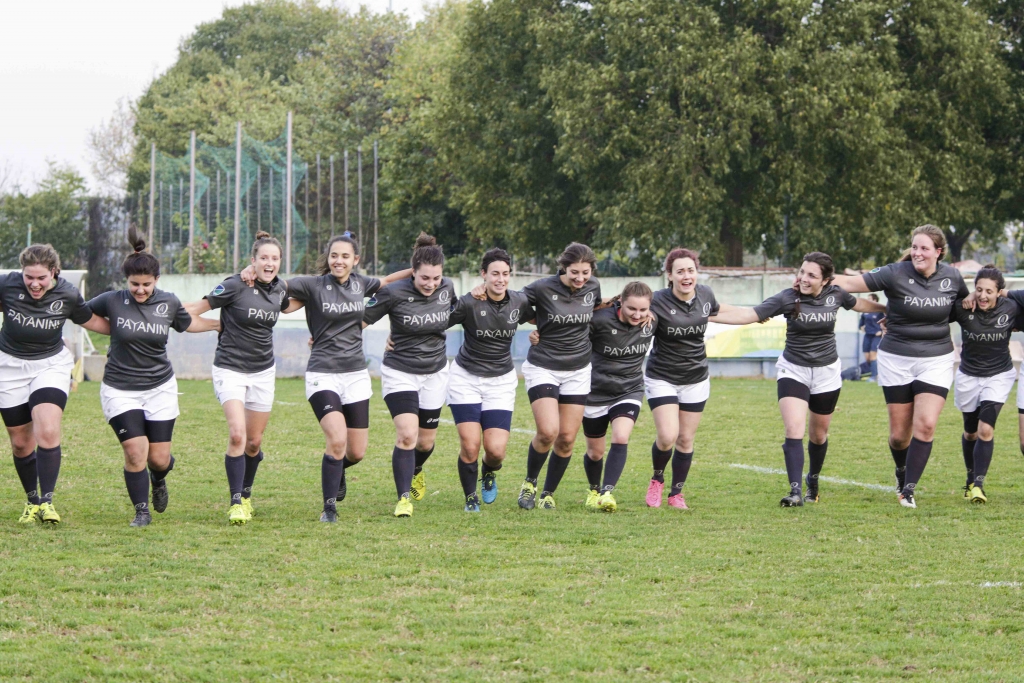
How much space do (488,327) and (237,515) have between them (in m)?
2.11

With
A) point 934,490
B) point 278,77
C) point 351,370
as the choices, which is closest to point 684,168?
point 934,490

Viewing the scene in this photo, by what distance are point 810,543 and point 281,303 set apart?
3753mm

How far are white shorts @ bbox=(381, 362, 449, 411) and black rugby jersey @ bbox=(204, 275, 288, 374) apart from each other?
85cm

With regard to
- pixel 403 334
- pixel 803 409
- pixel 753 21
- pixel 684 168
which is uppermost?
pixel 753 21

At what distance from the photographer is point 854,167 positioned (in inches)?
1152

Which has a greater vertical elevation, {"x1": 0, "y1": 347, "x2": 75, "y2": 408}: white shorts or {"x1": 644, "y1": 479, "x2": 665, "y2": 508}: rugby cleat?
{"x1": 0, "y1": 347, "x2": 75, "y2": 408}: white shorts

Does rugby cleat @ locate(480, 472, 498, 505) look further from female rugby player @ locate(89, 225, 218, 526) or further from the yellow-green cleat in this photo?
female rugby player @ locate(89, 225, 218, 526)

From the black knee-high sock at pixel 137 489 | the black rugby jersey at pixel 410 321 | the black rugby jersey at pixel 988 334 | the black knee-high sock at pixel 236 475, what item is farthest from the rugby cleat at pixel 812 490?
the black knee-high sock at pixel 137 489

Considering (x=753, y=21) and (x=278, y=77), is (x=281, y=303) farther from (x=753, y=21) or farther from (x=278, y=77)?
(x=278, y=77)

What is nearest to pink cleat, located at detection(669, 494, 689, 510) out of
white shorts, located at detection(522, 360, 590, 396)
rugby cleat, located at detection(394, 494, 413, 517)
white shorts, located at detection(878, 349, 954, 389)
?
white shorts, located at detection(522, 360, 590, 396)

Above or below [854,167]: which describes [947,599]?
below

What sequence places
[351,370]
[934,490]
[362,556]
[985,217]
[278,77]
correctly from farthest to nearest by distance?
[278,77], [985,217], [934,490], [351,370], [362,556]

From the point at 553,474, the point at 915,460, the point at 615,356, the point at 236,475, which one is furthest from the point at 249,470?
the point at 915,460

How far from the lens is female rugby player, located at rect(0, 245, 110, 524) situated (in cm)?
801
